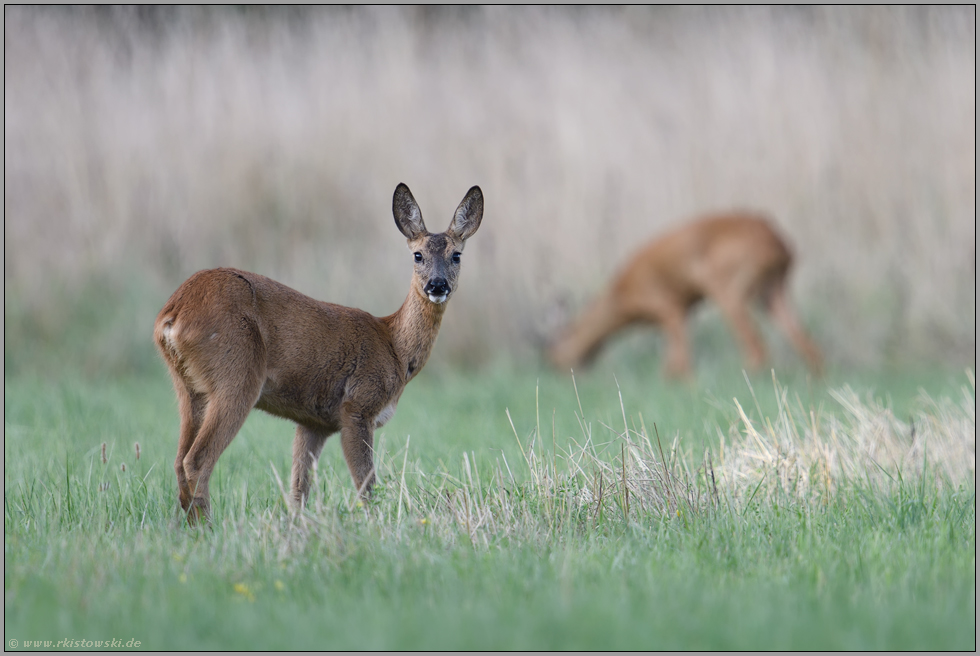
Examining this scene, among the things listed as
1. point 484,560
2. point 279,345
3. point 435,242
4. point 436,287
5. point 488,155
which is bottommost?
point 484,560

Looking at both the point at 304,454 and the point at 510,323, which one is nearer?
the point at 304,454

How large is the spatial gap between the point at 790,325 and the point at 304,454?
23.4 ft

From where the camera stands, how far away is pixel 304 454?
5.05 m

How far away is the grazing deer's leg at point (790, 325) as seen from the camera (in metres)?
10.5

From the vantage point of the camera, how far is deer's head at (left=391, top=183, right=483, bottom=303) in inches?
194

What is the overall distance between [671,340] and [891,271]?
3125mm

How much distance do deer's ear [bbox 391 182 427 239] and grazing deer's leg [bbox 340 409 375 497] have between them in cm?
96

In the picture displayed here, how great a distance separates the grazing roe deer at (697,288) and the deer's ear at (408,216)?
233 inches

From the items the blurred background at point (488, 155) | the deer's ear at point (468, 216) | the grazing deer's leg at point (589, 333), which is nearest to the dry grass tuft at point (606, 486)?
the deer's ear at point (468, 216)

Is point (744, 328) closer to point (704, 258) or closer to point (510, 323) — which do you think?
point (704, 258)

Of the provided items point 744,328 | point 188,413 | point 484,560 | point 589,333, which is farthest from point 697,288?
point 484,560

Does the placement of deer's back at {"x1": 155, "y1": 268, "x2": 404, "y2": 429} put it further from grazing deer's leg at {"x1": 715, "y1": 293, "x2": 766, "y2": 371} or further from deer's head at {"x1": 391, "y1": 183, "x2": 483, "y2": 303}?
grazing deer's leg at {"x1": 715, "y1": 293, "x2": 766, "y2": 371}

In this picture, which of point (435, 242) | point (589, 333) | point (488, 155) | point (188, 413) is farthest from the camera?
point (488, 155)

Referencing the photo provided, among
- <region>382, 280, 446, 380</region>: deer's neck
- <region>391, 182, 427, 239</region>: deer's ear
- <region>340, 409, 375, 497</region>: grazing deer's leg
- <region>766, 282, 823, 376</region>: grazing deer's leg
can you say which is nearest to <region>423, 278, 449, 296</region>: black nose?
<region>382, 280, 446, 380</region>: deer's neck
